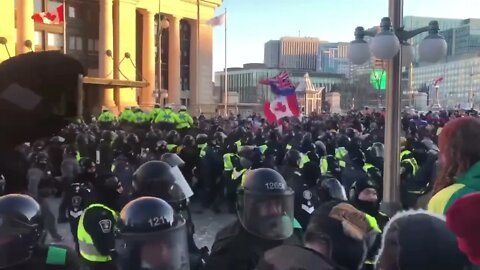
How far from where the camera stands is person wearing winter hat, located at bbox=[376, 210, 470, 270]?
1811 millimetres

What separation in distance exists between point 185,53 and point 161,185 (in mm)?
54498

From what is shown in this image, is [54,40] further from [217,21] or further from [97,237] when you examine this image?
[97,237]

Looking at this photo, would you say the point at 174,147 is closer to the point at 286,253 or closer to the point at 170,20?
the point at 286,253

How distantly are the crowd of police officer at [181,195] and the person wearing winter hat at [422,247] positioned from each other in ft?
3.64

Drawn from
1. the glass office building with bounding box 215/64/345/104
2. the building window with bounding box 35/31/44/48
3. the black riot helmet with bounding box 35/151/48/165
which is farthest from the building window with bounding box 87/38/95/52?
the glass office building with bounding box 215/64/345/104

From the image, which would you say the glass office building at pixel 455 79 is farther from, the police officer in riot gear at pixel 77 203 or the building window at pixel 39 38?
the police officer in riot gear at pixel 77 203

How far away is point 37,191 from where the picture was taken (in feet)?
27.1

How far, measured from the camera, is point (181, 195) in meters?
5.04

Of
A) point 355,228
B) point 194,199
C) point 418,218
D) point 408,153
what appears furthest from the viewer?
point 194,199

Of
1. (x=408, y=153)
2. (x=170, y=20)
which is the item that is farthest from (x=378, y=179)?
(x=170, y=20)

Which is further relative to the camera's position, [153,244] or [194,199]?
[194,199]

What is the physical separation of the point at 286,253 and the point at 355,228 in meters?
1.07

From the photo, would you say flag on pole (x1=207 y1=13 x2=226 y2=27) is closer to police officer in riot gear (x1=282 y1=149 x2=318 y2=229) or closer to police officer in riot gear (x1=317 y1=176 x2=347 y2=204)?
police officer in riot gear (x1=282 y1=149 x2=318 y2=229)

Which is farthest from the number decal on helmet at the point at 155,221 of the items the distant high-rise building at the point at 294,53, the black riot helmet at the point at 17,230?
the distant high-rise building at the point at 294,53
